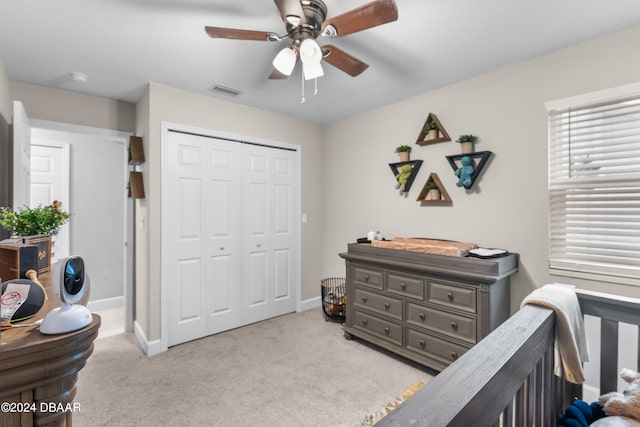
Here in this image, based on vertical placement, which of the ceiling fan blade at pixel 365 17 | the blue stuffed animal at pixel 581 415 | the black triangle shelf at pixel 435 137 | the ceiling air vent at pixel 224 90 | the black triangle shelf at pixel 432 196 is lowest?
the blue stuffed animal at pixel 581 415

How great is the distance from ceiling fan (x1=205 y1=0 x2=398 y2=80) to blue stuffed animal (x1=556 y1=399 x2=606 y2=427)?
179 cm

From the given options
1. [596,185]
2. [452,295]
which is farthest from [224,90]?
[596,185]

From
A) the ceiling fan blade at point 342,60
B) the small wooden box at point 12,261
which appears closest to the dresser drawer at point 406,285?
the ceiling fan blade at point 342,60

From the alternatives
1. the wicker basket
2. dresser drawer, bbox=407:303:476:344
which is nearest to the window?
dresser drawer, bbox=407:303:476:344

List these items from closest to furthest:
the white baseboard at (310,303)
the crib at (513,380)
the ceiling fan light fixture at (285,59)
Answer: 1. the crib at (513,380)
2. the ceiling fan light fixture at (285,59)
3. the white baseboard at (310,303)

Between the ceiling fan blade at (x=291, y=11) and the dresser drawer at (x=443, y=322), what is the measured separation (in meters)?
2.17

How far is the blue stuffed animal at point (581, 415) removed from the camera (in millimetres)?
1118

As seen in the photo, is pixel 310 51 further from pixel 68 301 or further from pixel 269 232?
pixel 269 232

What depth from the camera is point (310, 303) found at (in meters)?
3.94

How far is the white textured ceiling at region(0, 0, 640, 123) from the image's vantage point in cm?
171

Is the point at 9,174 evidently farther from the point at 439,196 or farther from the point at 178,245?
the point at 439,196

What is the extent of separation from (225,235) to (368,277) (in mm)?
1555

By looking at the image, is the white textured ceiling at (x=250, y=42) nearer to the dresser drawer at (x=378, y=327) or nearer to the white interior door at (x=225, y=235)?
the white interior door at (x=225, y=235)

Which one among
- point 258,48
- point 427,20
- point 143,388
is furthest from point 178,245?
point 427,20
